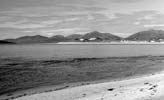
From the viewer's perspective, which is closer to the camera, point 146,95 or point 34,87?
point 146,95

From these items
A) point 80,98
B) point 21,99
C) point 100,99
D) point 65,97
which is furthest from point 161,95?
point 21,99

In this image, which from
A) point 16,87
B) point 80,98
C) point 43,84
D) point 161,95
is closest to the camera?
point 161,95

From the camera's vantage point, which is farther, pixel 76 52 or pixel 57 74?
pixel 76 52

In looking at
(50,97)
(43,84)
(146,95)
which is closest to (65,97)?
(50,97)

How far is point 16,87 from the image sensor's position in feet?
44.6

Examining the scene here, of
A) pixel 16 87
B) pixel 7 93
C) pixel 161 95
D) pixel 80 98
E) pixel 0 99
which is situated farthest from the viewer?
pixel 16 87

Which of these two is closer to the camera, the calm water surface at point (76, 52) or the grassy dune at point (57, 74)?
the grassy dune at point (57, 74)

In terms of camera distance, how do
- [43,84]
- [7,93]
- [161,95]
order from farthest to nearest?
1. [43,84]
2. [7,93]
3. [161,95]

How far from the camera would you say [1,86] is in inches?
549

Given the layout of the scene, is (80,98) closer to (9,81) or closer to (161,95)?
(161,95)

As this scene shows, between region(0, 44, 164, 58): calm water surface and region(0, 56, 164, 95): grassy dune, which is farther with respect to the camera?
region(0, 44, 164, 58): calm water surface

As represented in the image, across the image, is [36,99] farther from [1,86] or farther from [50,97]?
[1,86]

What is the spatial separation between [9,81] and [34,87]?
3.29 metres

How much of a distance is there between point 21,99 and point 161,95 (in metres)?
6.92
